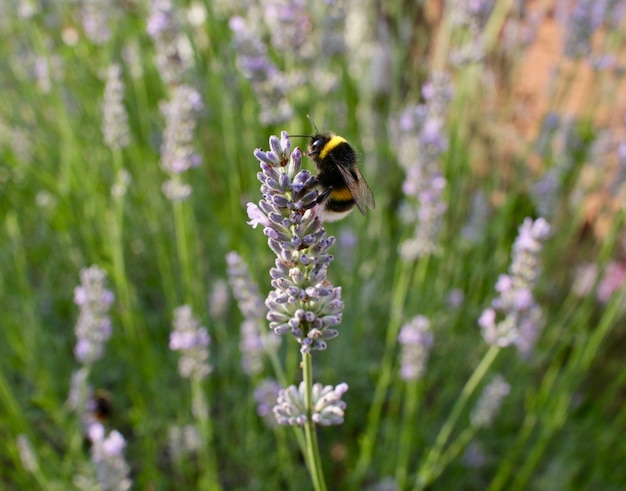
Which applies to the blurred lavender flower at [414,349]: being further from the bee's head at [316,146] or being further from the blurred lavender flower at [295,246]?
the blurred lavender flower at [295,246]

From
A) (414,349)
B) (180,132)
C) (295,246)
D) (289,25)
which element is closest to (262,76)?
(289,25)

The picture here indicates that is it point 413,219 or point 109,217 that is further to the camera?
point 413,219

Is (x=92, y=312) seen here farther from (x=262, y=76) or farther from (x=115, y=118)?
(x=262, y=76)

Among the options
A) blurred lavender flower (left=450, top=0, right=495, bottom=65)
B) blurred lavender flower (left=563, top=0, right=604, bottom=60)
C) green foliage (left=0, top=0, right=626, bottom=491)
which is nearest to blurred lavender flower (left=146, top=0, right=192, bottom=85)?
green foliage (left=0, top=0, right=626, bottom=491)

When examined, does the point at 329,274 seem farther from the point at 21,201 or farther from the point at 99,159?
the point at 21,201

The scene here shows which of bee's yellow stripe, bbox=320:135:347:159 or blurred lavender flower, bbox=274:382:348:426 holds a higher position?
bee's yellow stripe, bbox=320:135:347:159

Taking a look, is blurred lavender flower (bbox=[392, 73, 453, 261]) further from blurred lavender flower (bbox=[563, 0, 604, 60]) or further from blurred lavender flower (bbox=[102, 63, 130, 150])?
blurred lavender flower (bbox=[102, 63, 130, 150])

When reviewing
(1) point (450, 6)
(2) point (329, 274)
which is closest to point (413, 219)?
(2) point (329, 274)
